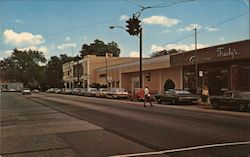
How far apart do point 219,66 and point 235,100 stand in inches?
684

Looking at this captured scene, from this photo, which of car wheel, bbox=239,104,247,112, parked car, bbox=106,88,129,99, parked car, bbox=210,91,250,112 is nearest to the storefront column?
parked car, bbox=210,91,250,112

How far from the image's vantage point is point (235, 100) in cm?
2286

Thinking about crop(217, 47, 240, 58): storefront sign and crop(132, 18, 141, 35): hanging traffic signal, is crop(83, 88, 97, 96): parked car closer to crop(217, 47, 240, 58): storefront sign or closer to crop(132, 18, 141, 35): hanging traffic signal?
crop(217, 47, 240, 58): storefront sign

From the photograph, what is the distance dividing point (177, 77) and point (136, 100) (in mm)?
11132

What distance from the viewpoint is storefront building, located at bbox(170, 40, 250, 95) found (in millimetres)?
34406

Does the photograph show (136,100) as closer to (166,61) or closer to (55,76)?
(166,61)

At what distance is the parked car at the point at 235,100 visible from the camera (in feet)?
72.1

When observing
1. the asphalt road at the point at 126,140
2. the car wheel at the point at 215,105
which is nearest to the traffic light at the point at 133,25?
the asphalt road at the point at 126,140

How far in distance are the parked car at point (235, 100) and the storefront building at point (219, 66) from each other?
6.82 meters

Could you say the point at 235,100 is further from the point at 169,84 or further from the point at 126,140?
A: the point at 169,84

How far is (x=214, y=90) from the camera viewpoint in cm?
4072

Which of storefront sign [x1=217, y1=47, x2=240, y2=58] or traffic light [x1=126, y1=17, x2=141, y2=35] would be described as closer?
traffic light [x1=126, y1=17, x2=141, y2=35]

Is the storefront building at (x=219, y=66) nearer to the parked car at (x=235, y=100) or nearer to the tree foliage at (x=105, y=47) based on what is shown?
the parked car at (x=235, y=100)

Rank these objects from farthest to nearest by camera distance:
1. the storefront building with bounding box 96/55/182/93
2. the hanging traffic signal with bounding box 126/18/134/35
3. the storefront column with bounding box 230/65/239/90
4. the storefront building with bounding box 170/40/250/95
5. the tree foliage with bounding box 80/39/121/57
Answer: the storefront building with bounding box 96/55/182/93
the tree foliage with bounding box 80/39/121/57
the storefront column with bounding box 230/65/239/90
the storefront building with bounding box 170/40/250/95
the hanging traffic signal with bounding box 126/18/134/35
